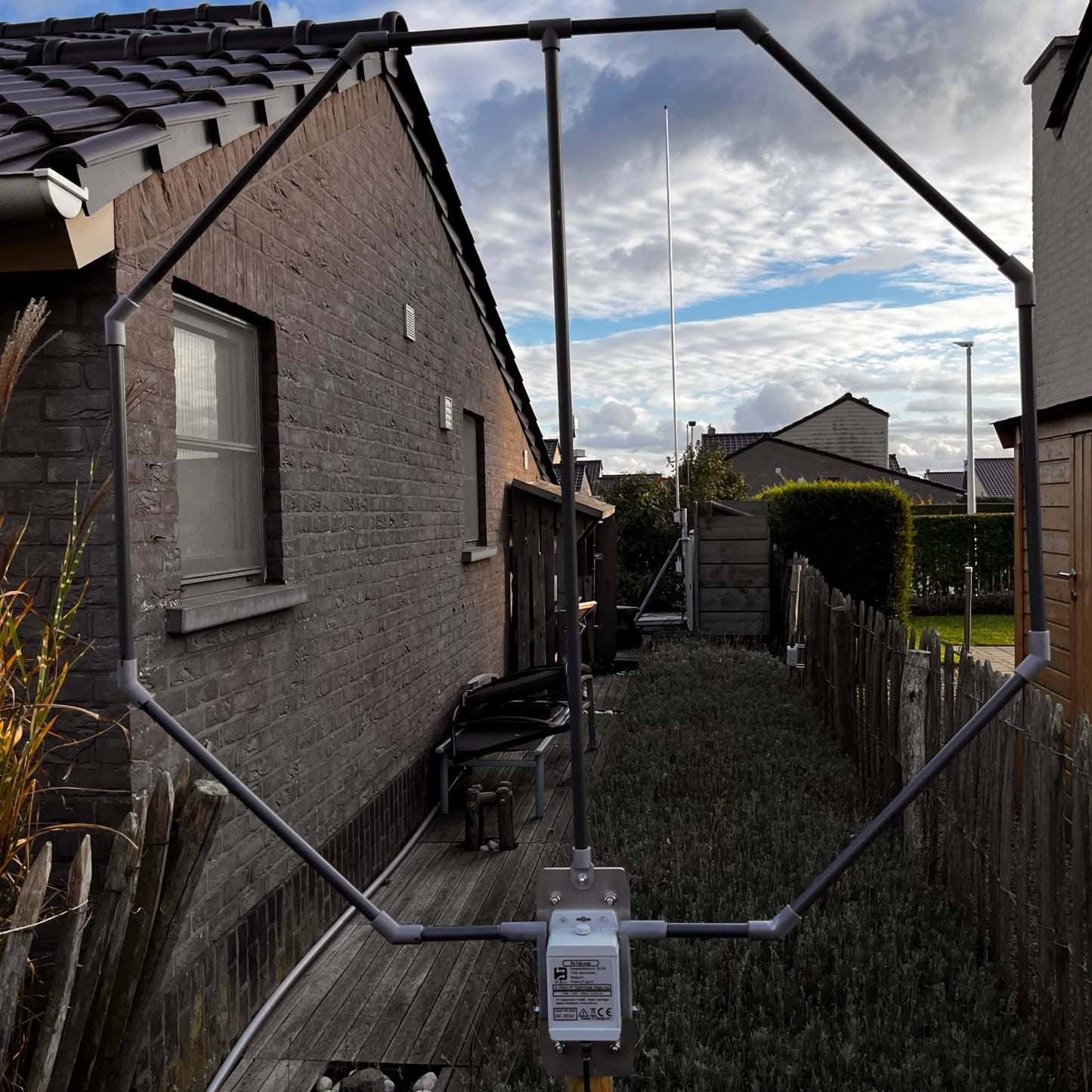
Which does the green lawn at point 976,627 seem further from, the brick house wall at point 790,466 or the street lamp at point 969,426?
the brick house wall at point 790,466

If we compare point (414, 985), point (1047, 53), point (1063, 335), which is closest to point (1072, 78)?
point (1047, 53)

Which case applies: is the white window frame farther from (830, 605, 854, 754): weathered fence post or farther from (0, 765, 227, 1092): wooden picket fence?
(0, 765, 227, 1092): wooden picket fence

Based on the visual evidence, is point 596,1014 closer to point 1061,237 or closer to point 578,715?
point 578,715

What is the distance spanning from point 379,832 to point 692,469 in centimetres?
1525

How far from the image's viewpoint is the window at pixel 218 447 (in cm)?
381

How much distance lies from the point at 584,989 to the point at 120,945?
1287 mm

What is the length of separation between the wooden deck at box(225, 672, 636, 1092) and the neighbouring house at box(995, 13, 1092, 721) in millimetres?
3256

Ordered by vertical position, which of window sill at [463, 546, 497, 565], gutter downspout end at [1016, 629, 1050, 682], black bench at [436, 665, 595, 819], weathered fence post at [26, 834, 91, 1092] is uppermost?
window sill at [463, 546, 497, 565]

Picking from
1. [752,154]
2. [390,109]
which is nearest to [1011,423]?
[390,109]

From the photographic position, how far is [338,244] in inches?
205

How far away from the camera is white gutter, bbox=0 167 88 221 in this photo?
2553 mm

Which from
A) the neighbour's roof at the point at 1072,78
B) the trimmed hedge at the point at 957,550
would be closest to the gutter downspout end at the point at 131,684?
the neighbour's roof at the point at 1072,78

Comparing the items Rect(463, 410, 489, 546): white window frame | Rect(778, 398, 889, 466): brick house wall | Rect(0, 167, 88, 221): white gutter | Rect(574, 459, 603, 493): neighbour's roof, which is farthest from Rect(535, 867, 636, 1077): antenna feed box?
Rect(778, 398, 889, 466): brick house wall

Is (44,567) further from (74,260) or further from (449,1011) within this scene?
(449,1011)
